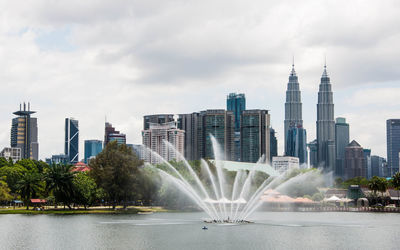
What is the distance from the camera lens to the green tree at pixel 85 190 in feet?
430

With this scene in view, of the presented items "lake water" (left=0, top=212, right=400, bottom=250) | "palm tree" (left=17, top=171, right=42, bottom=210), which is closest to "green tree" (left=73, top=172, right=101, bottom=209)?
"palm tree" (left=17, top=171, right=42, bottom=210)

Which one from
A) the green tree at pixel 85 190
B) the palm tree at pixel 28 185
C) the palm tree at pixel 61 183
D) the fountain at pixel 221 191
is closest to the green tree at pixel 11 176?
the palm tree at pixel 28 185

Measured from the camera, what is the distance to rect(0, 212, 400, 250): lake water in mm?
70000

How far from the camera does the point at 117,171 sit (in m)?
136

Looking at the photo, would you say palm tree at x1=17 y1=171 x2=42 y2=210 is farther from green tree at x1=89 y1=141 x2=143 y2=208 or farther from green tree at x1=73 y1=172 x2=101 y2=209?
green tree at x1=89 y1=141 x2=143 y2=208

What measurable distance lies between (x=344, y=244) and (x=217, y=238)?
16.9 meters

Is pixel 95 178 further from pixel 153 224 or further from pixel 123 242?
pixel 123 242

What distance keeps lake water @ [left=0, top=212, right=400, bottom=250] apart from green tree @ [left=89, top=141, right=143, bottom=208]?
35102 mm

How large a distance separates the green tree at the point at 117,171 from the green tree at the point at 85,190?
9.70 ft

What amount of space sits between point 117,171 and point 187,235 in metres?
58.3

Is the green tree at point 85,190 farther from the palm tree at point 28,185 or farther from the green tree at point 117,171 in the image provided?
the palm tree at point 28,185

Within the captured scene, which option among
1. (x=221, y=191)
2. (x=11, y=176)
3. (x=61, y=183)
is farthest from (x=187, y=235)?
(x=11, y=176)

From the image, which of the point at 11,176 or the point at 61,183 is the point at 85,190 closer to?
the point at 61,183

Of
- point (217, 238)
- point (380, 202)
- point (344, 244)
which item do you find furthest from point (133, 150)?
point (380, 202)
